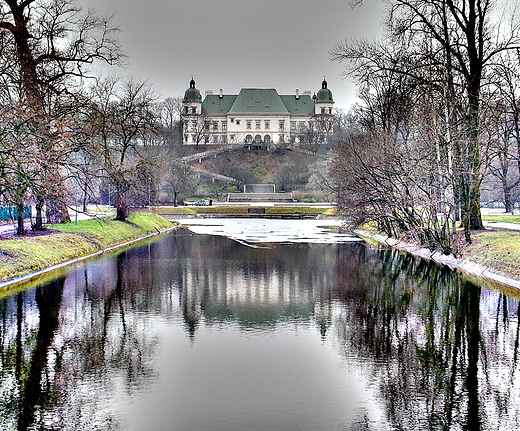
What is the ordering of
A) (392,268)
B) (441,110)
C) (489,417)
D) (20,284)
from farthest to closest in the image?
1. (441,110)
2. (392,268)
3. (20,284)
4. (489,417)

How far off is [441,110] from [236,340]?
56.6ft

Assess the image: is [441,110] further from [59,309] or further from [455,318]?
[59,309]

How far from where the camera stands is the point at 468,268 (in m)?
21.2

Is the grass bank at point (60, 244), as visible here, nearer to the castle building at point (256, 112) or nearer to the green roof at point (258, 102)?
the castle building at point (256, 112)

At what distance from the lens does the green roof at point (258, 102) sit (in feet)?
466

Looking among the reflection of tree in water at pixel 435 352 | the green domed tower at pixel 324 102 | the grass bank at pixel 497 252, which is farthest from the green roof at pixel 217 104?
the reflection of tree in water at pixel 435 352

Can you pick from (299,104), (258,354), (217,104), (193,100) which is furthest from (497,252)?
(299,104)

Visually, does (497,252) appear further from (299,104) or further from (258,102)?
(299,104)

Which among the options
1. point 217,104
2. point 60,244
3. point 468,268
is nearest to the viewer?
point 468,268

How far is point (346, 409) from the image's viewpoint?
7.54 metres

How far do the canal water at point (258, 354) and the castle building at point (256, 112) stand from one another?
12108 centimetres

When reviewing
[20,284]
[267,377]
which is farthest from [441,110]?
[267,377]

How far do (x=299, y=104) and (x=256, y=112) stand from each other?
34.7ft

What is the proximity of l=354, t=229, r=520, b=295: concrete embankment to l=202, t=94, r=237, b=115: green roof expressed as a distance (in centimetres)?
11461
